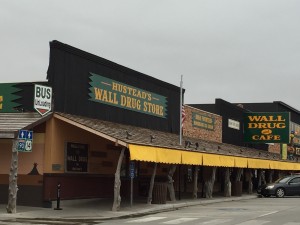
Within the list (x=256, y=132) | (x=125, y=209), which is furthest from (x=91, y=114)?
(x=256, y=132)

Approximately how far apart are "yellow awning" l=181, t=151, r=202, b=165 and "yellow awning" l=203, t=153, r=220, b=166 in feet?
1.84

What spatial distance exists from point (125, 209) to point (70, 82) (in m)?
5.57

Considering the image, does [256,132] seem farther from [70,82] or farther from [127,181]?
[70,82]

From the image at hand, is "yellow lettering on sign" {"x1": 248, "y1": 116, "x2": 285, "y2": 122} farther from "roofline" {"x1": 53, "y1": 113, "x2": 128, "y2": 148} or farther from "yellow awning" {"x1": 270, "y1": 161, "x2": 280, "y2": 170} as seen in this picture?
"roofline" {"x1": 53, "y1": 113, "x2": 128, "y2": 148}

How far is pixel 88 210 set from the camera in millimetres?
19562

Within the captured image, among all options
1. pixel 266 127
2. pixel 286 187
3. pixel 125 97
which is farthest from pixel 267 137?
pixel 125 97

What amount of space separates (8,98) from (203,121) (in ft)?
55.8

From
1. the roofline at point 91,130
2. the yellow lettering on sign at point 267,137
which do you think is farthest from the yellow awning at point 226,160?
the yellow lettering on sign at point 267,137

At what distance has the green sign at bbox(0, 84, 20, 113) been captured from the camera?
69.2 feet

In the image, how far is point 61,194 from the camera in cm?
2066

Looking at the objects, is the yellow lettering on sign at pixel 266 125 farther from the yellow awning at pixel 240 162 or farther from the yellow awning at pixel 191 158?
the yellow awning at pixel 191 158

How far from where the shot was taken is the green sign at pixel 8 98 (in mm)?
21078

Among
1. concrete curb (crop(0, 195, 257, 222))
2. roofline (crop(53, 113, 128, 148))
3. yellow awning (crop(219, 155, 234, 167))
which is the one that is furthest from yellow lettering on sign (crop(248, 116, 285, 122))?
roofline (crop(53, 113, 128, 148))

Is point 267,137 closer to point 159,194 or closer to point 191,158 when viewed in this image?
point 191,158
